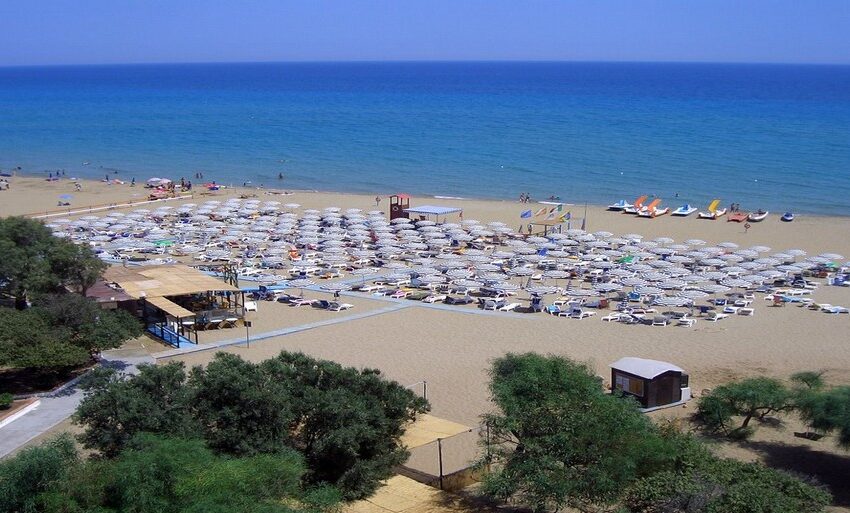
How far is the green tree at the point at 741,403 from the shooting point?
15664mm

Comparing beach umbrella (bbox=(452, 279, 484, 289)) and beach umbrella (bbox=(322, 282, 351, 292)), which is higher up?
beach umbrella (bbox=(452, 279, 484, 289))

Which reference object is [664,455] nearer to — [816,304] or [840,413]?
[840,413]

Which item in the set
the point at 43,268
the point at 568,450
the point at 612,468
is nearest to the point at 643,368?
the point at 568,450

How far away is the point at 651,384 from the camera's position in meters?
16.9

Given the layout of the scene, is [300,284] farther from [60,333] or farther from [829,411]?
[829,411]

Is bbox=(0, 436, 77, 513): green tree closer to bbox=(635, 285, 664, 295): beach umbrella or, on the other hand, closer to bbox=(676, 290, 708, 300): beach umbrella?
bbox=(635, 285, 664, 295): beach umbrella

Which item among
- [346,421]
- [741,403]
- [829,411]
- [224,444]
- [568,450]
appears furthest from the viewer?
[741,403]

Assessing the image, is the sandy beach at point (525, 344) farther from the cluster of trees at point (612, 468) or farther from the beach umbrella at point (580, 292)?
the cluster of trees at point (612, 468)

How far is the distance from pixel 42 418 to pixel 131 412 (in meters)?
4.29

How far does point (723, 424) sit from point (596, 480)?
19.1ft

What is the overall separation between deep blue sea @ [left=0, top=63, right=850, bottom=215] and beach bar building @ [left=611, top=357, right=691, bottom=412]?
29.0 m

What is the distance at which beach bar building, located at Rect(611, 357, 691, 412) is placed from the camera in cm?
1697

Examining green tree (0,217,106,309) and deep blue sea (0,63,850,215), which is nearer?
green tree (0,217,106,309)

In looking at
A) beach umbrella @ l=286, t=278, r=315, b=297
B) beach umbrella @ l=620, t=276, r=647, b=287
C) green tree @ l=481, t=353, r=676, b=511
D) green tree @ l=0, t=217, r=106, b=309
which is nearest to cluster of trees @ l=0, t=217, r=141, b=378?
green tree @ l=0, t=217, r=106, b=309
